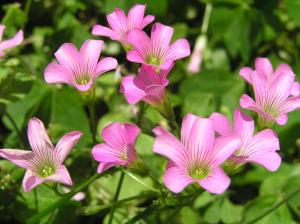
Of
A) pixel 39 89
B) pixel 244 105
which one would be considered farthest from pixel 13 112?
pixel 244 105

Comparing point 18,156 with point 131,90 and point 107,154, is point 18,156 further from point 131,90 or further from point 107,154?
point 131,90

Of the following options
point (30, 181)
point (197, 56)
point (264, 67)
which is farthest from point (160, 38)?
point (197, 56)

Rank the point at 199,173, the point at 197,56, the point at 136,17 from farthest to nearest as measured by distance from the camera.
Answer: the point at 197,56, the point at 136,17, the point at 199,173

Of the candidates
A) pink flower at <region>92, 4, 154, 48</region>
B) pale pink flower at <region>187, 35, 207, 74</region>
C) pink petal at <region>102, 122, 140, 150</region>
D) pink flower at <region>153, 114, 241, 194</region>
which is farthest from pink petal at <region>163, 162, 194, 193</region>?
pale pink flower at <region>187, 35, 207, 74</region>

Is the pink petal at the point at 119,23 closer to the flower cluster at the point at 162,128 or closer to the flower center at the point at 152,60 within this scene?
the flower cluster at the point at 162,128

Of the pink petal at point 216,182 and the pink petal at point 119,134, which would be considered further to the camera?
the pink petal at point 119,134

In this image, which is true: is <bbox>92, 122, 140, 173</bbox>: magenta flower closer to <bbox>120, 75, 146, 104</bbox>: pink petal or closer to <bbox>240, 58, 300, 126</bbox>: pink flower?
<bbox>120, 75, 146, 104</bbox>: pink petal

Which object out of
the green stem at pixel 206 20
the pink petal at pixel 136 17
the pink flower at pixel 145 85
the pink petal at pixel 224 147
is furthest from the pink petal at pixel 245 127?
the green stem at pixel 206 20
